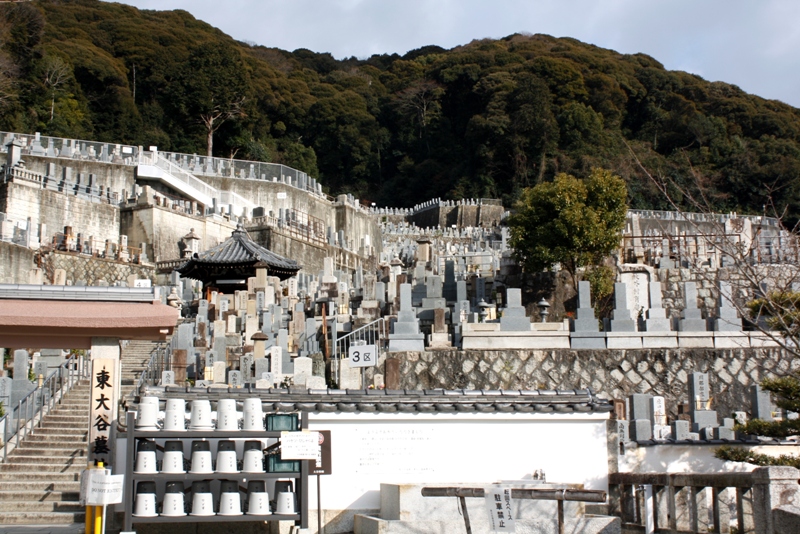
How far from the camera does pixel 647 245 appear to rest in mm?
32938

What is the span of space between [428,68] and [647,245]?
160ft

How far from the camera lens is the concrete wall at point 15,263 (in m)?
27.0

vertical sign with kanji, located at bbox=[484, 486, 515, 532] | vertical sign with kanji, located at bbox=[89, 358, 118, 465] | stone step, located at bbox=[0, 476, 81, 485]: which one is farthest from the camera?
stone step, located at bbox=[0, 476, 81, 485]

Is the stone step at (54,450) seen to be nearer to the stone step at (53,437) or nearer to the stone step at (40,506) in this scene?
the stone step at (53,437)

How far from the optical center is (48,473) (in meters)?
11.9

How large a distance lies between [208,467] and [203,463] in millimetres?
74

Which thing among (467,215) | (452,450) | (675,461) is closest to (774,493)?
(452,450)

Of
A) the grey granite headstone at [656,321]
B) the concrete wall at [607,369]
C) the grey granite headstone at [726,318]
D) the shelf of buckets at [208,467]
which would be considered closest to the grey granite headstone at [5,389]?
the shelf of buckets at [208,467]

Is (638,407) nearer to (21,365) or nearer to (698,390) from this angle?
(698,390)

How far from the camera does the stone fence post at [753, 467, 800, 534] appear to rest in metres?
8.61

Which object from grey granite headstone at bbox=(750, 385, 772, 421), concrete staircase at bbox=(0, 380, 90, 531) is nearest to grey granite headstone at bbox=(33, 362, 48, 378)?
concrete staircase at bbox=(0, 380, 90, 531)

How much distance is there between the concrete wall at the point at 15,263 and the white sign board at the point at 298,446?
20003 millimetres

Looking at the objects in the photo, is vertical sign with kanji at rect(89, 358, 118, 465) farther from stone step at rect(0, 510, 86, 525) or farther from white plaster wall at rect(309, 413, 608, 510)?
white plaster wall at rect(309, 413, 608, 510)

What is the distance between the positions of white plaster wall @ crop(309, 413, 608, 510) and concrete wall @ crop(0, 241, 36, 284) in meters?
19.3
